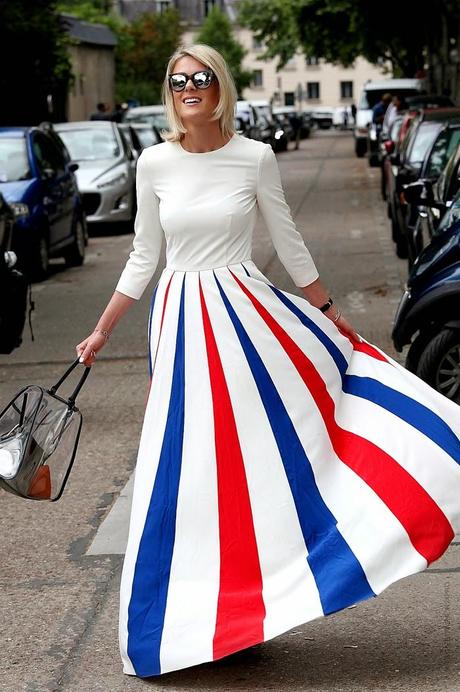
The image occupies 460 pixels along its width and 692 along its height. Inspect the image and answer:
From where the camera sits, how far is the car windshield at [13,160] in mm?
17141

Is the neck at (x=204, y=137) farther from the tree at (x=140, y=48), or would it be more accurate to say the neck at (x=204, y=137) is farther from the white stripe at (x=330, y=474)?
the tree at (x=140, y=48)

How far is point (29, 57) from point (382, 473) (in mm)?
30971

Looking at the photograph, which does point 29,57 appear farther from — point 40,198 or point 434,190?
point 434,190

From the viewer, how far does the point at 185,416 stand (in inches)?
177

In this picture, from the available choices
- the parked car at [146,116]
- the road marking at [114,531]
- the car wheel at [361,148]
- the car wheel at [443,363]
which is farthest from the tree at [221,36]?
the road marking at [114,531]

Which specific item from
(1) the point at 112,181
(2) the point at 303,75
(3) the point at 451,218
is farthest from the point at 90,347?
(2) the point at 303,75

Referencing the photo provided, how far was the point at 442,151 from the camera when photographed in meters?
14.8

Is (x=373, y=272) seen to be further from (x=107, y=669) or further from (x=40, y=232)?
(x=107, y=669)

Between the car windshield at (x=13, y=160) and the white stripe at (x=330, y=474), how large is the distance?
12815mm

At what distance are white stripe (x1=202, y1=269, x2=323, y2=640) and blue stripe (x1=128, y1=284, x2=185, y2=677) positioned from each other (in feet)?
0.70

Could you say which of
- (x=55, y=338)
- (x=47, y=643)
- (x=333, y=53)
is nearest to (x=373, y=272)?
(x=55, y=338)

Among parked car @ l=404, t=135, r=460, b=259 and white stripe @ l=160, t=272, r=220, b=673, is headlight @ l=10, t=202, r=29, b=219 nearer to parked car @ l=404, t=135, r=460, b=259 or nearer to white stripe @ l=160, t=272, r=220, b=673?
parked car @ l=404, t=135, r=460, b=259

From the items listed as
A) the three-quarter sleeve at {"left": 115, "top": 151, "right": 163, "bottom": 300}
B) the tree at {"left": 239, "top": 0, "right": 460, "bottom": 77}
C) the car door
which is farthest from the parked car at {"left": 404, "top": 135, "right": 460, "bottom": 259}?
the tree at {"left": 239, "top": 0, "right": 460, "bottom": 77}

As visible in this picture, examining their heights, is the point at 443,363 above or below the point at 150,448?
below
